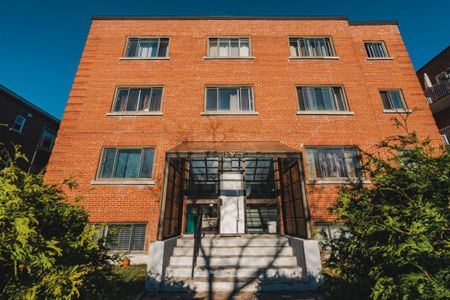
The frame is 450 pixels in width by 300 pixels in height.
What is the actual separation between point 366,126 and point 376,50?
20.3 ft

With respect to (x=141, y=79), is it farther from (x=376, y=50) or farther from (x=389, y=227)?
(x=376, y=50)

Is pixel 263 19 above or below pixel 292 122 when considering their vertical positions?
above

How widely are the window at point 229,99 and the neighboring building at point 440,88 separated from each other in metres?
13.9

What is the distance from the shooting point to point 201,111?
10.8m

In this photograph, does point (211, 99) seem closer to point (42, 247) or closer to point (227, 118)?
point (227, 118)

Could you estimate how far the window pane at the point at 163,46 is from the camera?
12.4 meters

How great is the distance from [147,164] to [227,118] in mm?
4688

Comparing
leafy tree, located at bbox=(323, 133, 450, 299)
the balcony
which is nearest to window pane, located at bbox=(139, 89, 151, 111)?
leafy tree, located at bbox=(323, 133, 450, 299)

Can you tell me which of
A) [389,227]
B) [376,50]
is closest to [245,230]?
[389,227]

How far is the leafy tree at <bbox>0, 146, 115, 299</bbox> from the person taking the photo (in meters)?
2.50

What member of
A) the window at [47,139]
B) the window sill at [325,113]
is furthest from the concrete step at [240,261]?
the window at [47,139]

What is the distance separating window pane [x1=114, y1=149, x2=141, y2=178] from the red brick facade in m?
0.50

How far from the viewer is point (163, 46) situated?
499 inches

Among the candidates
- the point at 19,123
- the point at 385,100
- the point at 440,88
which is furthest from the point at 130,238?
the point at 440,88
